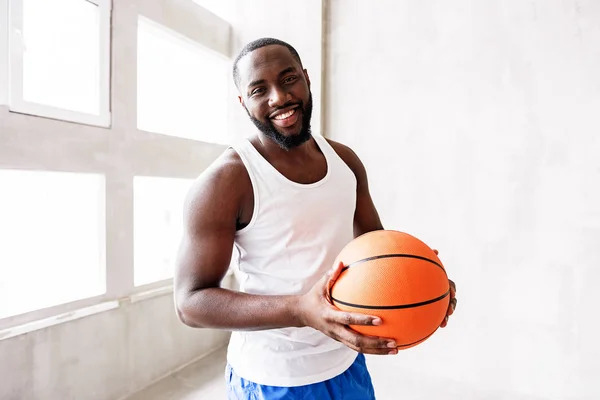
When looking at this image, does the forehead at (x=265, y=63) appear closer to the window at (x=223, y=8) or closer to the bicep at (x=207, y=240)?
the bicep at (x=207, y=240)

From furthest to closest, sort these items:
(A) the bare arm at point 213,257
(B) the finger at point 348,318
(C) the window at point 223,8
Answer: (C) the window at point 223,8 < (A) the bare arm at point 213,257 < (B) the finger at point 348,318

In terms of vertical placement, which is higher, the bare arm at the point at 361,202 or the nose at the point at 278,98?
the nose at the point at 278,98

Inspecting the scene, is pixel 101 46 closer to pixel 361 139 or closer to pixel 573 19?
pixel 361 139

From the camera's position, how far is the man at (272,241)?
34.5 inches

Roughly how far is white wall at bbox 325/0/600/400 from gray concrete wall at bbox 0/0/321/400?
0.63 metres

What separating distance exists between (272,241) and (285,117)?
0.33 meters

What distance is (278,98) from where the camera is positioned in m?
1.03

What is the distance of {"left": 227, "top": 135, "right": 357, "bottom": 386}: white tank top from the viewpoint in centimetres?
96

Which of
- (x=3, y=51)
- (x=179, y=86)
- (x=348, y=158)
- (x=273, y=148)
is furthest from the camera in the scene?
(x=179, y=86)

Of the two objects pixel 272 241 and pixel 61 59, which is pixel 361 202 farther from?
pixel 61 59

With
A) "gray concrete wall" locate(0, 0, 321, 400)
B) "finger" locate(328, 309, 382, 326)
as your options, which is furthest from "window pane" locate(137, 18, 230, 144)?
"finger" locate(328, 309, 382, 326)

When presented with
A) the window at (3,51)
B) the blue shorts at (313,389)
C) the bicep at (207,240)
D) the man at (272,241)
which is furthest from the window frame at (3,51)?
the blue shorts at (313,389)

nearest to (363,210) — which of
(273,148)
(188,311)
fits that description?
(273,148)

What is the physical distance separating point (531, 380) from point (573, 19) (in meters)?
2.05
